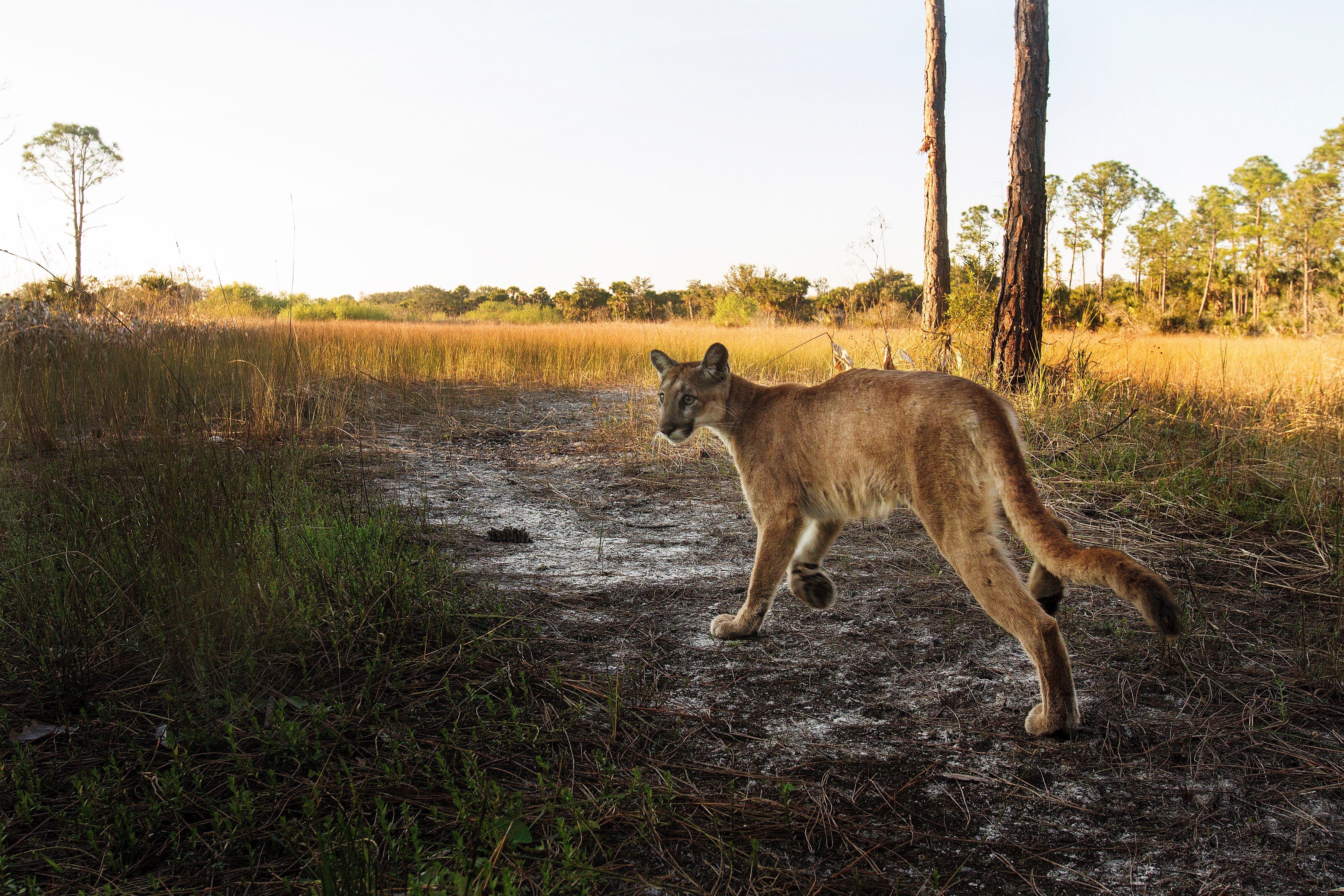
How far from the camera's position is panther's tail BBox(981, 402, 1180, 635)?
1.98 m

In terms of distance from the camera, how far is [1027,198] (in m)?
7.26

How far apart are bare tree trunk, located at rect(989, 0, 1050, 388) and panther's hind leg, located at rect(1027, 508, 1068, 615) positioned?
5131 millimetres

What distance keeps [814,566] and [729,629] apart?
627mm

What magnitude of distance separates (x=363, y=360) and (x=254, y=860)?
1082 cm

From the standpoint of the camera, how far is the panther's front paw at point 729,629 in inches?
127

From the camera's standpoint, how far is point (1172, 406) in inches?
294

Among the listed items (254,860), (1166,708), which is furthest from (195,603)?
(1166,708)

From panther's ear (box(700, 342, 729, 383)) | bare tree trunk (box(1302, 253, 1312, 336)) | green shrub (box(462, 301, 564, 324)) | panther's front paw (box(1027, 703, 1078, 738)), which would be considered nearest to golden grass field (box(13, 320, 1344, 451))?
bare tree trunk (box(1302, 253, 1312, 336))

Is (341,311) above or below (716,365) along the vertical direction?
above

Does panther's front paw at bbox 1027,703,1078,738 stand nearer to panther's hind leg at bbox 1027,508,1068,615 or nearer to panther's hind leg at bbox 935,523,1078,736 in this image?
panther's hind leg at bbox 935,523,1078,736

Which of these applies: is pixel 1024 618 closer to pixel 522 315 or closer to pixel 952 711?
pixel 952 711

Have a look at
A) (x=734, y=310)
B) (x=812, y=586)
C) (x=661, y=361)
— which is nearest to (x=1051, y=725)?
(x=812, y=586)

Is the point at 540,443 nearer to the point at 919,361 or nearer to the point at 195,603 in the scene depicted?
the point at 919,361

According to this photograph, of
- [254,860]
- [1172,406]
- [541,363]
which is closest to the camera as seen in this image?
[254,860]
